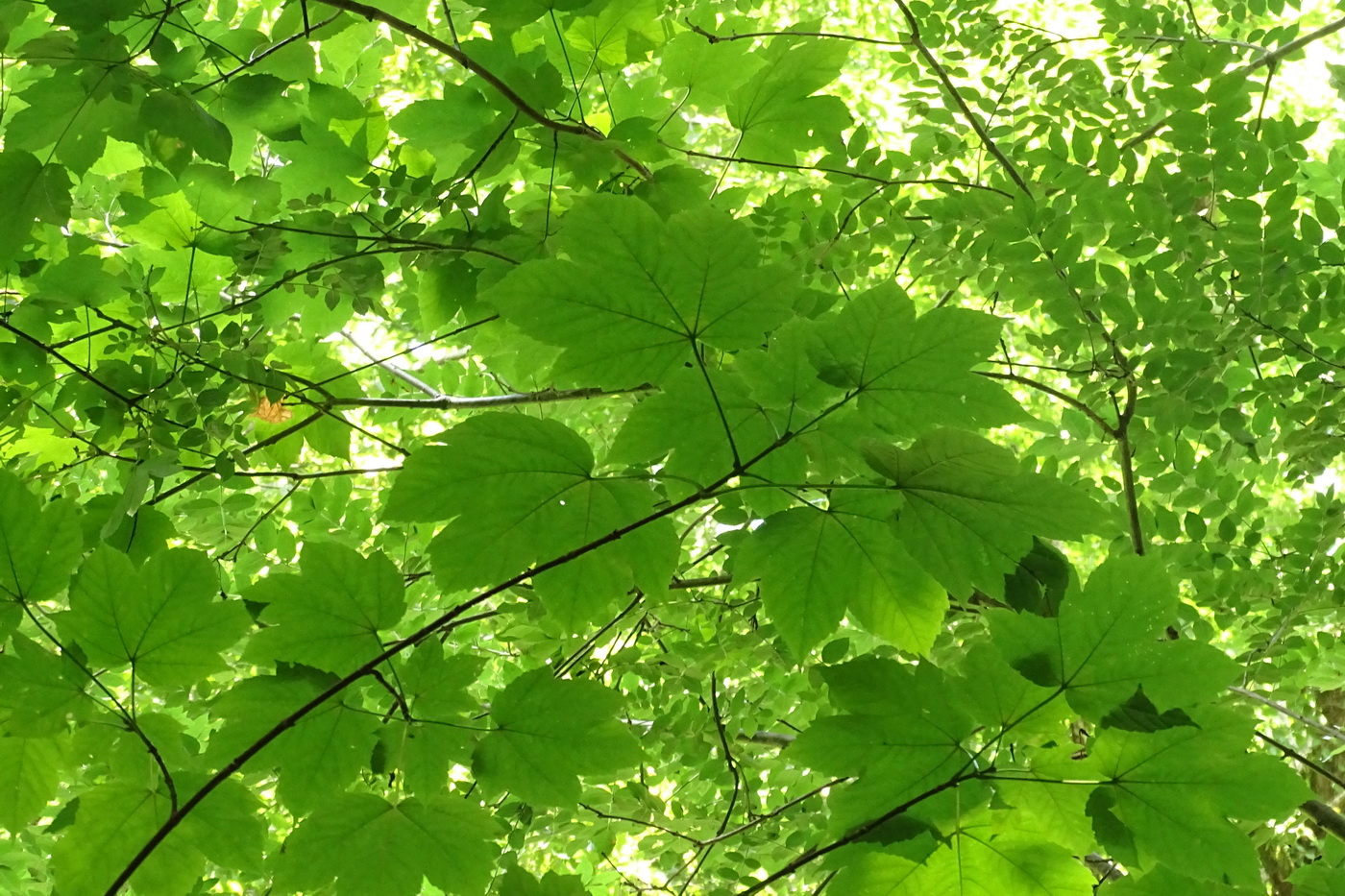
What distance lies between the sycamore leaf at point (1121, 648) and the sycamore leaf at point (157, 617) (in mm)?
706

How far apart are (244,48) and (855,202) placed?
122 centimetres

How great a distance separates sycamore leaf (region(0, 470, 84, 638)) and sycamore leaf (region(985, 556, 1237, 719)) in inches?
33.6

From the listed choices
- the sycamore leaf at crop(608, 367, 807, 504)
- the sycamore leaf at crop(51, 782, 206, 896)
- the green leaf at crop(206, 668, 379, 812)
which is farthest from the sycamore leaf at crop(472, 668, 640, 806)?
the sycamore leaf at crop(51, 782, 206, 896)

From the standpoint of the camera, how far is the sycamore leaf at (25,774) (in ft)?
2.96

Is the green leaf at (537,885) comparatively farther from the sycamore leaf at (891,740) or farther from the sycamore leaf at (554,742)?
the sycamore leaf at (891,740)

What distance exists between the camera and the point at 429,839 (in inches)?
30.3

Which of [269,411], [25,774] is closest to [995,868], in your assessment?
[25,774]

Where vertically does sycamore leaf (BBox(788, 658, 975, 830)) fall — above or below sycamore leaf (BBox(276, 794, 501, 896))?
below

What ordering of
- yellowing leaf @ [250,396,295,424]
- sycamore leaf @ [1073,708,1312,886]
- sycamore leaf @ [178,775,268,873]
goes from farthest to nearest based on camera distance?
yellowing leaf @ [250,396,295,424] < sycamore leaf @ [178,775,268,873] < sycamore leaf @ [1073,708,1312,886]

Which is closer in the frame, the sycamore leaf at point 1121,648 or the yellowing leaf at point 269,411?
the sycamore leaf at point 1121,648

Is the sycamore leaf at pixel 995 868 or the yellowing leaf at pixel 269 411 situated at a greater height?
the yellowing leaf at pixel 269 411

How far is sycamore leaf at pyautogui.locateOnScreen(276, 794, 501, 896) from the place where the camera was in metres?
0.74

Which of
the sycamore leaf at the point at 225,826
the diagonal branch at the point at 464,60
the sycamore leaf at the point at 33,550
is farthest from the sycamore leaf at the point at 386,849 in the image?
the diagonal branch at the point at 464,60

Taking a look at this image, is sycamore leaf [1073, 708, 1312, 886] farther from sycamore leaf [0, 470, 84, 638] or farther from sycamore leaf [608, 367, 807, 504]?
sycamore leaf [0, 470, 84, 638]
